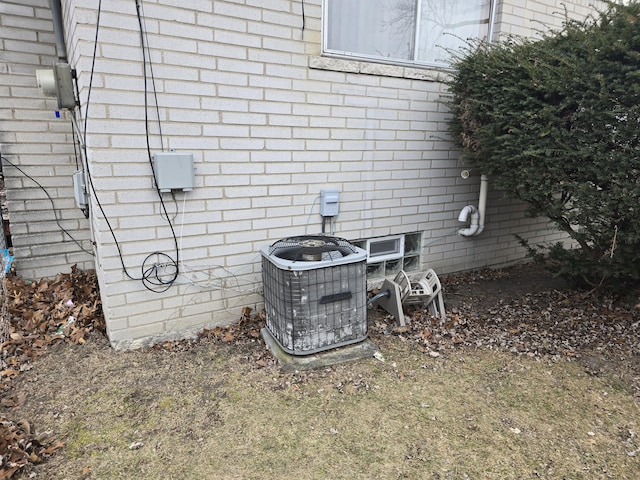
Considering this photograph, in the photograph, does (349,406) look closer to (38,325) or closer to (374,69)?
(38,325)

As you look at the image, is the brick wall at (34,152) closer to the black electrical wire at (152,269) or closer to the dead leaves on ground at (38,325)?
the dead leaves on ground at (38,325)

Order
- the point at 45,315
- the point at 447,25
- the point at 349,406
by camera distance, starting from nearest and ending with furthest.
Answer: the point at 349,406 < the point at 45,315 < the point at 447,25

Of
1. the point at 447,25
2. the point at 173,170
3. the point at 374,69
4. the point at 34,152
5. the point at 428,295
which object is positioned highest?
the point at 447,25

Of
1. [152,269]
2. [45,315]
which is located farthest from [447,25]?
[45,315]

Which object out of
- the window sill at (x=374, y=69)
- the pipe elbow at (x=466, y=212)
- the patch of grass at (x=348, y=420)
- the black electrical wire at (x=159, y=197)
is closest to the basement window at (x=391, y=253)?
the pipe elbow at (x=466, y=212)

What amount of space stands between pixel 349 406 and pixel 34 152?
11.9 feet

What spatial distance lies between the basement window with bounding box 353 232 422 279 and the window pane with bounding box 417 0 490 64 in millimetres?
1880

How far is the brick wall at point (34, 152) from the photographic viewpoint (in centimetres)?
366

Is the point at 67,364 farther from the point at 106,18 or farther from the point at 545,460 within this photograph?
the point at 545,460

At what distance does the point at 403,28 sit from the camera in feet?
13.4

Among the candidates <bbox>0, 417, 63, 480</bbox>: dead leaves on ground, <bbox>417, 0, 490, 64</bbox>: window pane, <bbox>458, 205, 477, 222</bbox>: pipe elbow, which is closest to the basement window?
<bbox>458, 205, 477, 222</bbox>: pipe elbow

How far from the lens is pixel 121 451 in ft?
7.29

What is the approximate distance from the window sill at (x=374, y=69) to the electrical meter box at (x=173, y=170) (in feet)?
4.52

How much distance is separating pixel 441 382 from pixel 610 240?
1.87 m
